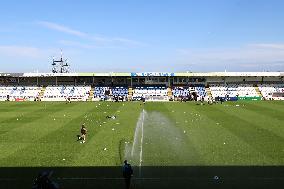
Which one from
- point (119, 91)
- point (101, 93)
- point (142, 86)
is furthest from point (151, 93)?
point (101, 93)

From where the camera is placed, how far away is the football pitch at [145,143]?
83.5 ft

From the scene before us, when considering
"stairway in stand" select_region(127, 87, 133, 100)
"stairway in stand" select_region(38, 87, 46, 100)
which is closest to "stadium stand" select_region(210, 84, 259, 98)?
"stairway in stand" select_region(127, 87, 133, 100)

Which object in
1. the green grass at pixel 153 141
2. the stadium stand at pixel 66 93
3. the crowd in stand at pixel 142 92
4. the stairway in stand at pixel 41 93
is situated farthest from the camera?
the stairway in stand at pixel 41 93

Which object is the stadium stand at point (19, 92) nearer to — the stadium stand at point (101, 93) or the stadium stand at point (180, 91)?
the stadium stand at point (101, 93)

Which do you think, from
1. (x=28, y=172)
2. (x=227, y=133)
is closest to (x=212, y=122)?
(x=227, y=133)

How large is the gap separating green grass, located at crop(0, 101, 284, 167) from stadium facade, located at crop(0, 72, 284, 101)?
1635 inches

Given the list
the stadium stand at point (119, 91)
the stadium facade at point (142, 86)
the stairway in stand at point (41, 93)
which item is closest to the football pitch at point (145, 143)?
the stadium facade at point (142, 86)

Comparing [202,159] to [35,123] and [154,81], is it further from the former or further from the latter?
[154,81]

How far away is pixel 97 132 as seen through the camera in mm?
37969

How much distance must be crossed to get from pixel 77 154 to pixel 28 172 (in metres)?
5.29

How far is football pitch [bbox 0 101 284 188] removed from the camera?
25438mm

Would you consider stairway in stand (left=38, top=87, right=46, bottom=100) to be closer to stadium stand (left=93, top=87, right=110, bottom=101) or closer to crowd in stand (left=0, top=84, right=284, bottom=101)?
crowd in stand (left=0, top=84, right=284, bottom=101)

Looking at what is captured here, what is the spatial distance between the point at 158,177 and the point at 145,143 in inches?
388

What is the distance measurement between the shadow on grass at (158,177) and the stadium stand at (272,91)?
2708 inches
